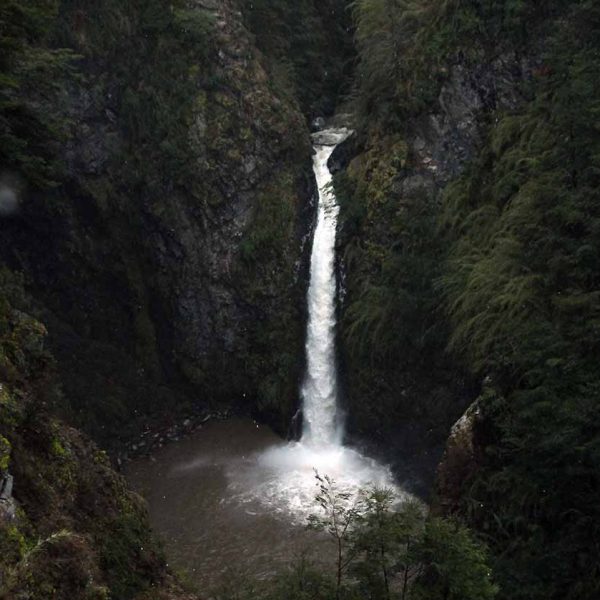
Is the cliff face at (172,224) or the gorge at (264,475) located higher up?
the cliff face at (172,224)

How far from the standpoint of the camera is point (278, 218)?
72.7 feet

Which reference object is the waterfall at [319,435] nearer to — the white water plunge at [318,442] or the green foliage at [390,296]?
the white water plunge at [318,442]

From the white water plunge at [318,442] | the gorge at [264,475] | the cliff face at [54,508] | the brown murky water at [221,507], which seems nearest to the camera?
the cliff face at [54,508]

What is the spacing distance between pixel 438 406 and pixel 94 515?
9.84 meters

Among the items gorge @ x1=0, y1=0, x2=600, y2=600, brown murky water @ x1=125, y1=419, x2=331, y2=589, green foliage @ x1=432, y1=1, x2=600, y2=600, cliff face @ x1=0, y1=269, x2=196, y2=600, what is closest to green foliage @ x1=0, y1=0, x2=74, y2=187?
gorge @ x1=0, y1=0, x2=600, y2=600

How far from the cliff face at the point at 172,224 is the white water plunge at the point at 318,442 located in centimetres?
52

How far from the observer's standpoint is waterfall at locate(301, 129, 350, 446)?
2089 cm

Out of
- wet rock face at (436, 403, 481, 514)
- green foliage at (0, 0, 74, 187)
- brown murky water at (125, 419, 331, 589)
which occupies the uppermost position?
green foliage at (0, 0, 74, 187)

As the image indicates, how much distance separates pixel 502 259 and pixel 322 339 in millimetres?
7235

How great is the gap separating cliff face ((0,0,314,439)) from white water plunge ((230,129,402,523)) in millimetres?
515

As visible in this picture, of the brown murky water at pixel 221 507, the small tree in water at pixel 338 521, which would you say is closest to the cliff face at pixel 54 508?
the small tree in water at pixel 338 521

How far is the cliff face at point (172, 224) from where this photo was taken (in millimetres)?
21359

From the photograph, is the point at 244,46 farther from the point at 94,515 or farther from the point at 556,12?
the point at 94,515

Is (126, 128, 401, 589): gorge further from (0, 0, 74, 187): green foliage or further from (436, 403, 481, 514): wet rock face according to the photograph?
(0, 0, 74, 187): green foliage
